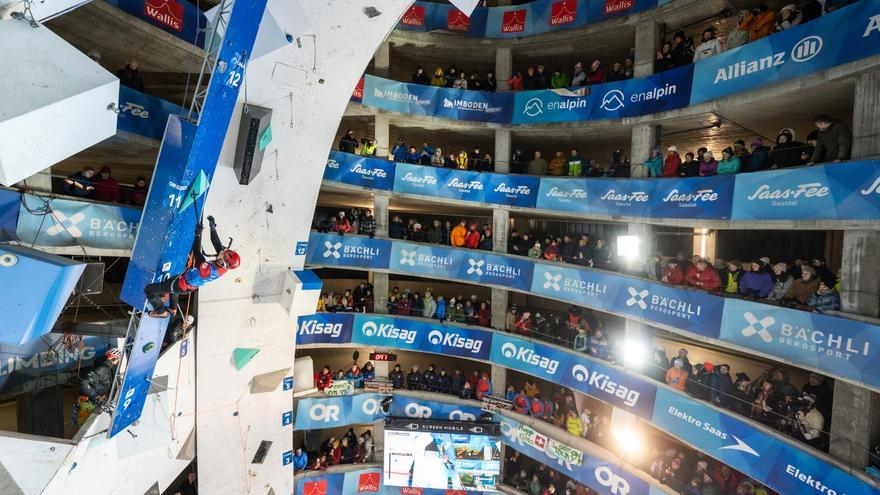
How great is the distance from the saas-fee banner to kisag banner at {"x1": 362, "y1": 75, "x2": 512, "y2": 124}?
5.02 metres

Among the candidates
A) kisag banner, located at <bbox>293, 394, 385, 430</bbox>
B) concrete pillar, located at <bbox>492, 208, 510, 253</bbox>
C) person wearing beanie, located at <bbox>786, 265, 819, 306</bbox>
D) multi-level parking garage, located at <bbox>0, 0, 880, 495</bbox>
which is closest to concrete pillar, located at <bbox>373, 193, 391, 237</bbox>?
multi-level parking garage, located at <bbox>0, 0, 880, 495</bbox>

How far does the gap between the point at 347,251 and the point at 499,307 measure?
620cm

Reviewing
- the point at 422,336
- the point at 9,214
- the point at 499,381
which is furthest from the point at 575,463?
the point at 9,214

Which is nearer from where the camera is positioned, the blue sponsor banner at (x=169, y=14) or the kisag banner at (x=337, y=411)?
the blue sponsor banner at (x=169, y=14)

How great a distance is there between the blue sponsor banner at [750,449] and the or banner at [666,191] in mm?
4795

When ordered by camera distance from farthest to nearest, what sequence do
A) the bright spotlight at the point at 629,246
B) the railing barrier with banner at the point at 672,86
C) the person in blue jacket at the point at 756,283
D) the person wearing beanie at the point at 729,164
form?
the bright spotlight at the point at 629,246
the person wearing beanie at the point at 729,164
the person in blue jacket at the point at 756,283
the railing barrier with banner at the point at 672,86

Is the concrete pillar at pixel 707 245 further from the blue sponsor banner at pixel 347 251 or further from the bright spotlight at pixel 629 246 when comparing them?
the blue sponsor banner at pixel 347 251

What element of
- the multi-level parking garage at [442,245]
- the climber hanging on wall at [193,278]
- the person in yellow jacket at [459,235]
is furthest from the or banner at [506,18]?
the climber hanging on wall at [193,278]

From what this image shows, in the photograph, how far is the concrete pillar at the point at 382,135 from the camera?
16.2m

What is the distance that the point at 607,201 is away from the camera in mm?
12961

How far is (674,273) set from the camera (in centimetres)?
1118

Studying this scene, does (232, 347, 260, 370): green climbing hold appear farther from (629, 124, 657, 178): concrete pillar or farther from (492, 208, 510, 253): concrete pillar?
(629, 124, 657, 178): concrete pillar

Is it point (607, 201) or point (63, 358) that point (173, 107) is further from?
point (607, 201)

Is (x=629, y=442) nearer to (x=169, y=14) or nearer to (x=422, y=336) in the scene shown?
(x=422, y=336)
